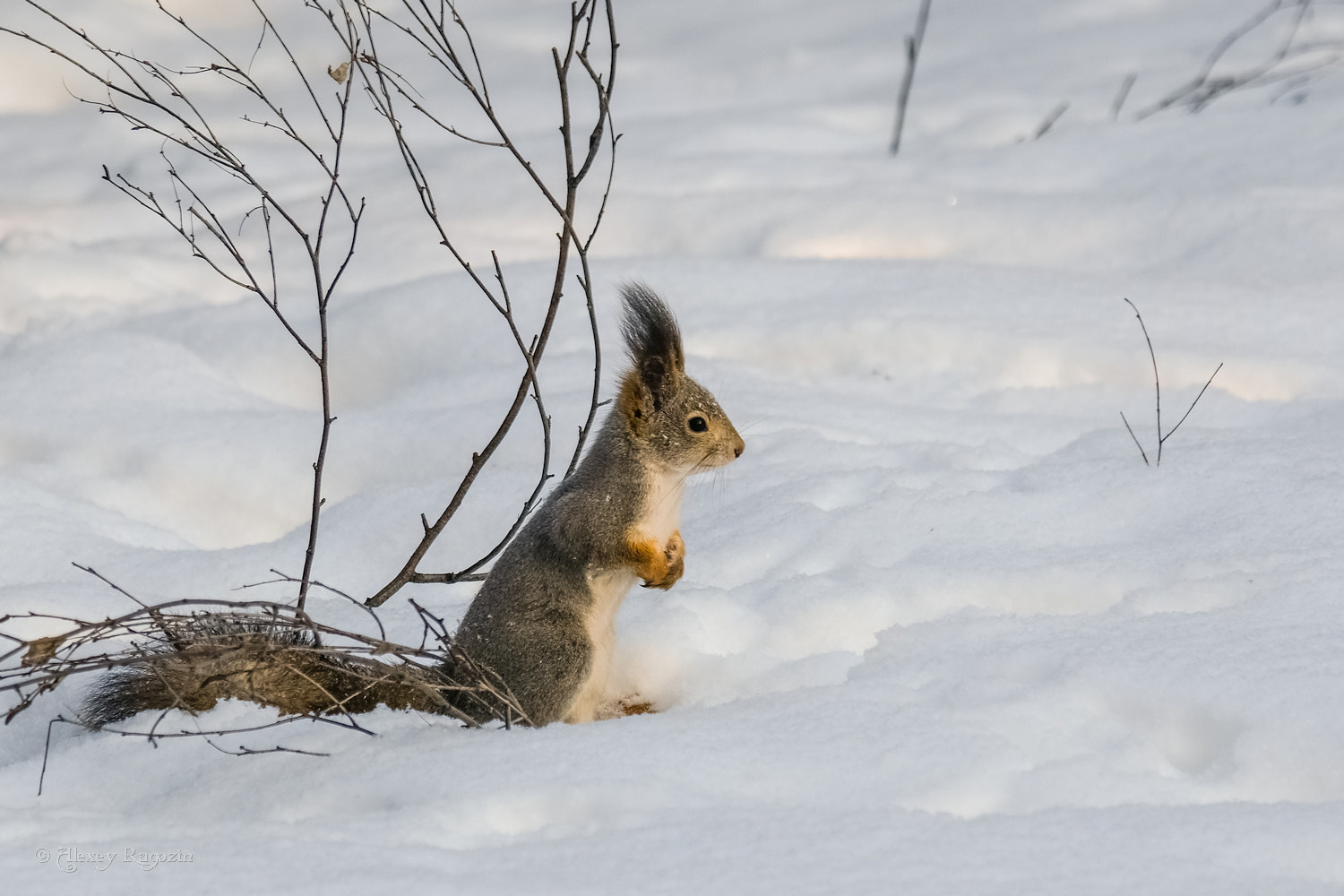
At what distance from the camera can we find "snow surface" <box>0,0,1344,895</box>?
2115 mm

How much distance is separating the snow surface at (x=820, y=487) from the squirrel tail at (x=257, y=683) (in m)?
0.09

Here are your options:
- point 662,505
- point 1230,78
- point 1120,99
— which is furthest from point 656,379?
point 1230,78

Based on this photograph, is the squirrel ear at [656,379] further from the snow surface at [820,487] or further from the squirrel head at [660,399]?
the snow surface at [820,487]

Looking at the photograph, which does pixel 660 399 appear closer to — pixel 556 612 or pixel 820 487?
pixel 556 612

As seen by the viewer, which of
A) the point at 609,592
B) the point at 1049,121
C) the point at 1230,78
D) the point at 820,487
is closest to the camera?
the point at 609,592

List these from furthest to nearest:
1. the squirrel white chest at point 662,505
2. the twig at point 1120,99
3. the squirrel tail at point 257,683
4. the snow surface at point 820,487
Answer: the twig at point 1120,99 → the squirrel white chest at point 662,505 → the squirrel tail at point 257,683 → the snow surface at point 820,487

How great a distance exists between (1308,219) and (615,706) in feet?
14.4

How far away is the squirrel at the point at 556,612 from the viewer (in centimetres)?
267

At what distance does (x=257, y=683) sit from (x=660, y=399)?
3.71 feet

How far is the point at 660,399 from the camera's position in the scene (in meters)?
3.08

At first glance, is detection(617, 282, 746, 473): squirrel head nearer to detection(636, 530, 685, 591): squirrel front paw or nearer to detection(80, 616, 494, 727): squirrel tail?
detection(636, 530, 685, 591): squirrel front paw

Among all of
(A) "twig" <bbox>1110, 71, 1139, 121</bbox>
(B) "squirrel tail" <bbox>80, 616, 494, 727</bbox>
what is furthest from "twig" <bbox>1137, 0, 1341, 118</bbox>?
(B) "squirrel tail" <bbox>80, 616, 494, 727</bbox>

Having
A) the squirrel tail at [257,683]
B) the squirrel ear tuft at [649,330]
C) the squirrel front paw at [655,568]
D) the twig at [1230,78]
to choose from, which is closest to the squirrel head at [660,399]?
the squirrel ear tuft at [649,330]

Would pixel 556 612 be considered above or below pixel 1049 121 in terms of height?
above
